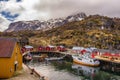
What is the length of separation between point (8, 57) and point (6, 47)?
3.43 meters

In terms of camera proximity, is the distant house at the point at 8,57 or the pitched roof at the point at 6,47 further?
the pitched roof at the point at 6,47

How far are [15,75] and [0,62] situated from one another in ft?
18.6

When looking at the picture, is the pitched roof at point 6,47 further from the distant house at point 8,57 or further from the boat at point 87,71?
the boat at point 87,71

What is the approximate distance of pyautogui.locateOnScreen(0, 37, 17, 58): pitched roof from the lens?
54250mm

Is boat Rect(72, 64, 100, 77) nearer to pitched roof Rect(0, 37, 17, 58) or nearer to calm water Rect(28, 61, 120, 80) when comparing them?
calm water Rect(28, 61, 120, 80)

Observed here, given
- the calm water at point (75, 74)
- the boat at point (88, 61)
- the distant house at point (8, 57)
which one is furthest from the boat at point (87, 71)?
the distant house at point (8, 57)

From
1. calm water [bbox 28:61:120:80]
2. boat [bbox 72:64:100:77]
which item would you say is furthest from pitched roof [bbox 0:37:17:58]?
boat [bbox 72:64:100:77]

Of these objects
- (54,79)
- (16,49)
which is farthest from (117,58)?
(16,49)

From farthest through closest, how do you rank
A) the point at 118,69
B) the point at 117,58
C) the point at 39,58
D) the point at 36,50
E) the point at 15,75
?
the point at 36,50
the point at 39,58
the point at 117,58
the point at 118,69
the point at 15,75

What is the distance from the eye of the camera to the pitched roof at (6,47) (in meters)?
54.2

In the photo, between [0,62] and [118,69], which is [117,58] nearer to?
[118,69]

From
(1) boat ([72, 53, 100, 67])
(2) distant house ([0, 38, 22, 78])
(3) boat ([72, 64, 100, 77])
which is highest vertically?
(2) distant house ([0, 38, 22, 78])

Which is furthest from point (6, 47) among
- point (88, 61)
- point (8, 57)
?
point (88, 61)

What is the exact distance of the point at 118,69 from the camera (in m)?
96.2
